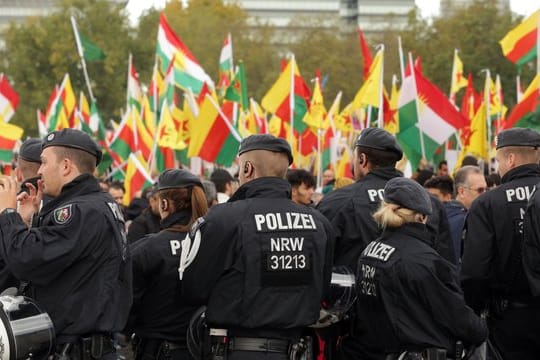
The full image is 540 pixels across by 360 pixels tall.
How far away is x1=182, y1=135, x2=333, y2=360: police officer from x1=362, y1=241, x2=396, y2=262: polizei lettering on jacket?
35 centimetres

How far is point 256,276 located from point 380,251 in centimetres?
76

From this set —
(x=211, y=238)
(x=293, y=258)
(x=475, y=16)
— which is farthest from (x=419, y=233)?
(x=475, y=16)

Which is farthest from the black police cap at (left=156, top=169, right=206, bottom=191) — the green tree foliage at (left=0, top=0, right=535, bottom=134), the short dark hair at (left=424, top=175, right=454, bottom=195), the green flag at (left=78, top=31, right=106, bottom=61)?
the green tree foliage at (left=0, top=0, right=535, bottom=134)

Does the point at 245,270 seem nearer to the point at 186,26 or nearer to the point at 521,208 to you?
the point at 521,208

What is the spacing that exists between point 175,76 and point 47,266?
16.0 metres

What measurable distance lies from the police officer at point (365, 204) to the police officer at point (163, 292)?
0.94 m

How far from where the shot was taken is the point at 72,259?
596cm

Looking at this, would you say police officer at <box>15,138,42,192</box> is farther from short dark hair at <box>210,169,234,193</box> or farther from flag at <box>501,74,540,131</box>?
flag at <box>501,74,540,131</box>

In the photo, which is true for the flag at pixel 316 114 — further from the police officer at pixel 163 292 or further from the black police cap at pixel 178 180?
the police officer at pixel 163 292

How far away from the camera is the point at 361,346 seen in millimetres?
6801

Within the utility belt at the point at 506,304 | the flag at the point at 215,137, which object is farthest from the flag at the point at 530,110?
the utility belt at the point at 506,304

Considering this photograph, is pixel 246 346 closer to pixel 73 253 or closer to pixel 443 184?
pixel 73 253

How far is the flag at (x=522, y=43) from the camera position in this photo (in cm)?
1734

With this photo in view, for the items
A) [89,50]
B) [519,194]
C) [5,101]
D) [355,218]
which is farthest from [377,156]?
[89,50]
